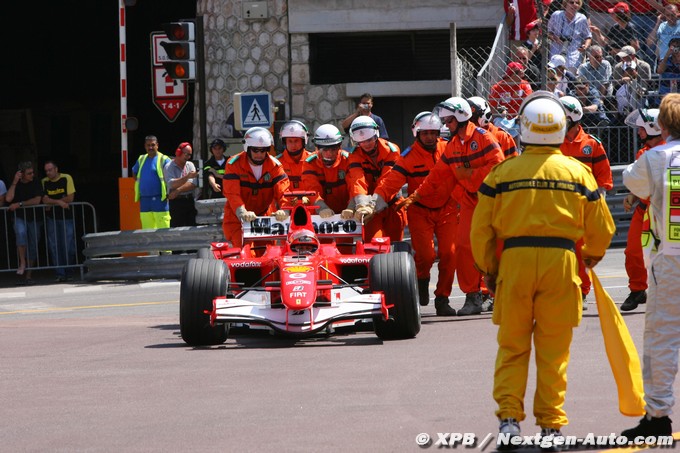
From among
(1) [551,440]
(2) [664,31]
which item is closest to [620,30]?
(2) [664,31]

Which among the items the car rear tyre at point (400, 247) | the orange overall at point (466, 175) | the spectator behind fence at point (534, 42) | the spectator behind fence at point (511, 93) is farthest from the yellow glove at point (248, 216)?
the spectator behind fence at point (534, 42)

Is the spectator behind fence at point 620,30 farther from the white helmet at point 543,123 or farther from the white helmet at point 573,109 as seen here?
the white helmet at point 543,123

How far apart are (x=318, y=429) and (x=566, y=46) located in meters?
12.3

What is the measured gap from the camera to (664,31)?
60.5 ft

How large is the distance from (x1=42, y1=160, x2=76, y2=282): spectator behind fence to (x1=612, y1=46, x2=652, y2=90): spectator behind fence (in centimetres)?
811

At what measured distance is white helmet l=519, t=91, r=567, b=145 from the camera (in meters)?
6.93

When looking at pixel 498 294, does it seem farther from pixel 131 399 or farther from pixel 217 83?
pixel 217 83

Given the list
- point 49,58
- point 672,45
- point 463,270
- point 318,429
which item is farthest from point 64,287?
point 49,58

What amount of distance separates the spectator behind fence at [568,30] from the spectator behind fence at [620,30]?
0.20 metres

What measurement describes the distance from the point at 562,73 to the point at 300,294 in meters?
8.13

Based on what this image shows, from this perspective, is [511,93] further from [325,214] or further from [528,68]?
[325,214]

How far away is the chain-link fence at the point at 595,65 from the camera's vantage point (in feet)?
58.1

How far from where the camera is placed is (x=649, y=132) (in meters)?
12.2

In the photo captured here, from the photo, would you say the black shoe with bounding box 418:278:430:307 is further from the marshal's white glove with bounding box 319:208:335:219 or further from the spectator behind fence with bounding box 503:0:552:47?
the spectator behind fence with bounding box 503:0:552:47
